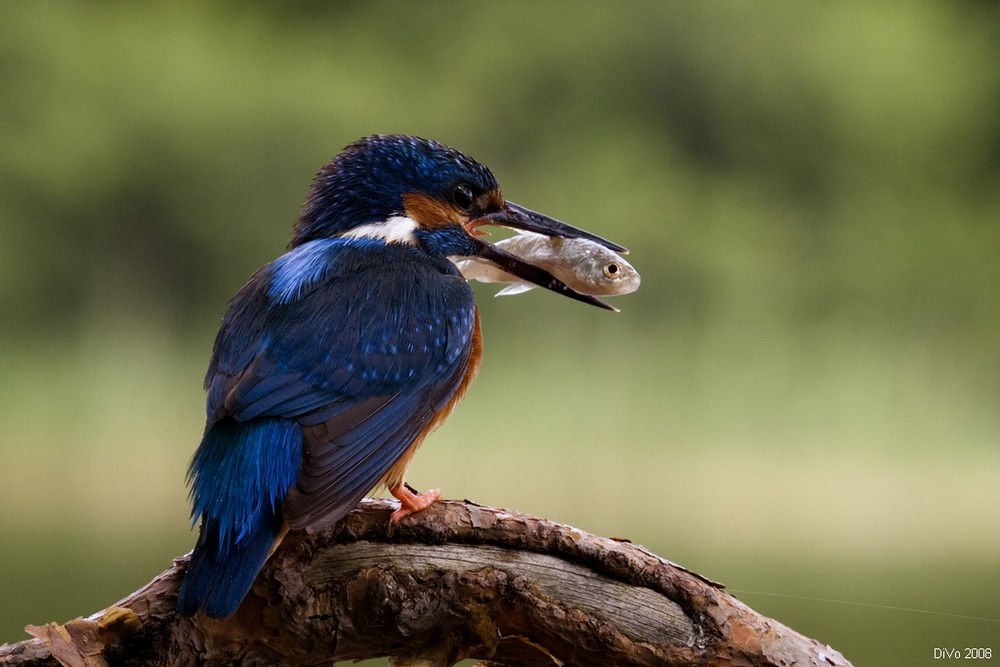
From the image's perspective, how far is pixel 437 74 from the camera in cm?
354

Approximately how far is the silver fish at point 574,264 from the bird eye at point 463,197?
83 millimetres

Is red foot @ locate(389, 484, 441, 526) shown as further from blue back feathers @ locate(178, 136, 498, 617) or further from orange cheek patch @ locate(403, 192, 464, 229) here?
orange cheek patch @ locate(403, 192, 464, 229)

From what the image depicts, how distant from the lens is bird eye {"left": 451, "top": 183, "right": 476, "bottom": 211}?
1609 mm

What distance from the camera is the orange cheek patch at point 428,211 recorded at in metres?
1.60

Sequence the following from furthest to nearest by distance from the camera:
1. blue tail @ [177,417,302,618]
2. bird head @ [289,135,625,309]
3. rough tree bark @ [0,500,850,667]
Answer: bird head @ [289,135,625,309] → rough tree bark @ [0,500,850,667] → blue tail @ [177,417,302,618]

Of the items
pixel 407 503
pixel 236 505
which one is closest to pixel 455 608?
pixel 407 503

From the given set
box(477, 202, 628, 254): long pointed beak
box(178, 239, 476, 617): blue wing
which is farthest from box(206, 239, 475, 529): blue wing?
box(477, 202, 628, 254): long pointed beak

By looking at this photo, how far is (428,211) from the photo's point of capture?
1.60m

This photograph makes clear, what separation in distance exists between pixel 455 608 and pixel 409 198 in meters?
0.58

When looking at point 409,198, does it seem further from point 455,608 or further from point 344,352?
point 455,608

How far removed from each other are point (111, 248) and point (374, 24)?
1095mm

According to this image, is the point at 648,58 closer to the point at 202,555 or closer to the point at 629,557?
the point at 629,557

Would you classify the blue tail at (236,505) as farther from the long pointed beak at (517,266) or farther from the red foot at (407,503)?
the long pointed beak at (517,266)

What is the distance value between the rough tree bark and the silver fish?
1.40 ft
